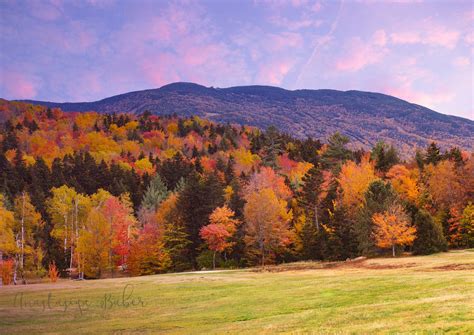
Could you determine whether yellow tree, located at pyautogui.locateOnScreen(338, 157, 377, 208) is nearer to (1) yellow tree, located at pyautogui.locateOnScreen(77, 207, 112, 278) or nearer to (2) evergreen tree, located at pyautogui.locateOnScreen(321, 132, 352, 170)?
(2) evergreen tree, located at pyautogui.locateOnScreen(321, 132, 352, 170)

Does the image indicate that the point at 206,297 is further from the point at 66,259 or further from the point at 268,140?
the point at 268,140

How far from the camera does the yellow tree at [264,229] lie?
7894cm

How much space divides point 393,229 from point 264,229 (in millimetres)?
22156

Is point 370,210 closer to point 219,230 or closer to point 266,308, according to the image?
point 219,230

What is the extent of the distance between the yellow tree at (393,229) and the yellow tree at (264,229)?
17.4 metres

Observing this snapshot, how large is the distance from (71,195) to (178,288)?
87030mm

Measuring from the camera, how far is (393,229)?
64312mm

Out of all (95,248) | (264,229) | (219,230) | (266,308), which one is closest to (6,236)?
(95,248)

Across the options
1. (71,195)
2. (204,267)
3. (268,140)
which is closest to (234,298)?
(204,267)

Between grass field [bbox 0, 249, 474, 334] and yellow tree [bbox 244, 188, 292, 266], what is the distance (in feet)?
124

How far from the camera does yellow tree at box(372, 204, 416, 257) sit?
2520 inches

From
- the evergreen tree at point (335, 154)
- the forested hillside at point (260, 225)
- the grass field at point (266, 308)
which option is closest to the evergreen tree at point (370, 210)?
the forested hillside at point (260, 225)

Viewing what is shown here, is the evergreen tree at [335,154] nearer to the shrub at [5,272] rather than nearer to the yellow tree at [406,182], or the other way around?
the yellow tree at [406,182]

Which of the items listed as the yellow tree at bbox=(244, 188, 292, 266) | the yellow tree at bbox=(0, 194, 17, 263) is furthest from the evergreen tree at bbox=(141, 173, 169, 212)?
the yellow tree at bbox=(0, 194, 17, 263)
